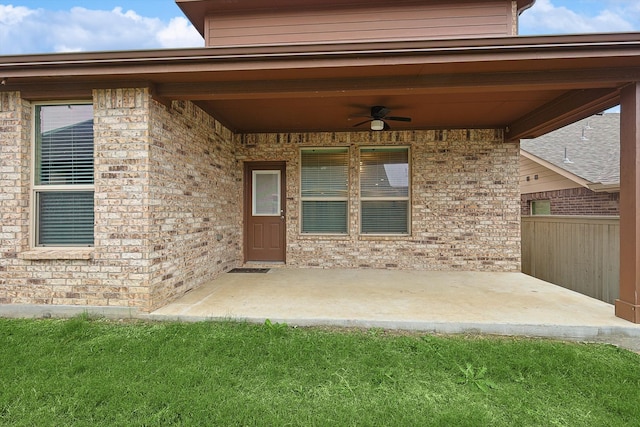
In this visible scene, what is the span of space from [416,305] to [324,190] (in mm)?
3025

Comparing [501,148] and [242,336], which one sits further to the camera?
[501,148]

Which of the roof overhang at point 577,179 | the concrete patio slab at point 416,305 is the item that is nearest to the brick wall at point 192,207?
the concrete patio slab at point 416,305

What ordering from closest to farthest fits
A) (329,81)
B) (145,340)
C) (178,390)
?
(178,390)
(145,340)
(329,81)

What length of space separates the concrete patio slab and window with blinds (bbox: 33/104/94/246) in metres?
1.47

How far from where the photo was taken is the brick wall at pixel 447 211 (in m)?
5.65

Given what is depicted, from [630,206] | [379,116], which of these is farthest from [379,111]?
[630,206]

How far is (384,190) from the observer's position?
598 centimetres

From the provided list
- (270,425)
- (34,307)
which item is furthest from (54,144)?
(270,425)

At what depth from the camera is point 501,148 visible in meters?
5.68

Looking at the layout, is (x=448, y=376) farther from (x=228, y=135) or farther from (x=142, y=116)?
(x=228, y=135)

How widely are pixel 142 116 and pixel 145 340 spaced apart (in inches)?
91.0

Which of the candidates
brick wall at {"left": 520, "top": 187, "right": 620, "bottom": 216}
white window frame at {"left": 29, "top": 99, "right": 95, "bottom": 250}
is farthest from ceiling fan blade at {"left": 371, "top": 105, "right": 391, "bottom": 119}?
brick wall at {"left": 520, "top": 187, "right": 620, "bottom": 216}

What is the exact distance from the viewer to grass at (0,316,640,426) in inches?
75.4

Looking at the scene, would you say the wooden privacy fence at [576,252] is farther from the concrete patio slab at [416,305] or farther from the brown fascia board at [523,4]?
the brown fascia board at [523,4]
